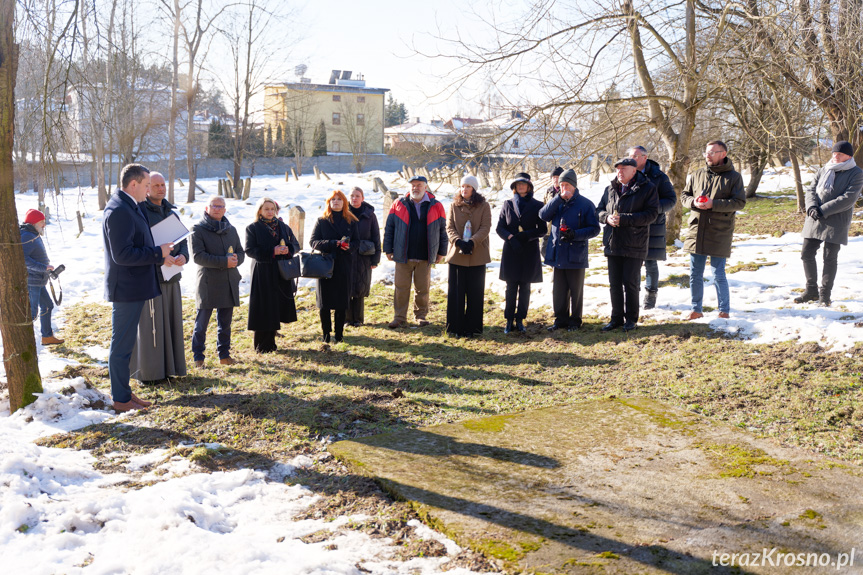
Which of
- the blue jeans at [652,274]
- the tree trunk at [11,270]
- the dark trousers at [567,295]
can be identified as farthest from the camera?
the blue jeans at [652,274]

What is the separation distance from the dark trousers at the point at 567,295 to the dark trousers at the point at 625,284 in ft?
1.31

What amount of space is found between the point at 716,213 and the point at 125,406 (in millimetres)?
6144

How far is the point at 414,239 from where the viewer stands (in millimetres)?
8406

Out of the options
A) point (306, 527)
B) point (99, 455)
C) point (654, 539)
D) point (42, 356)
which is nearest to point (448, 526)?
point (306, 527)

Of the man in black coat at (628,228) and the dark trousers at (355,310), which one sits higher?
the man in black coat at (628,228)

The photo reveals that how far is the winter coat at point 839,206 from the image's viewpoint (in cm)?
709

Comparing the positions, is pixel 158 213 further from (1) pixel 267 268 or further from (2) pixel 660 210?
(2) pixel 660 210

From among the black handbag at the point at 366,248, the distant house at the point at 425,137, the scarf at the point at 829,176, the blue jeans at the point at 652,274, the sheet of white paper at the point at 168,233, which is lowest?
the blue jeans at the point at 652,274

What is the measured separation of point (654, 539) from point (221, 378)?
439 cm

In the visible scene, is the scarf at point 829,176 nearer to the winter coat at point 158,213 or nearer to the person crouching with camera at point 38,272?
the winter coat at point 158,213

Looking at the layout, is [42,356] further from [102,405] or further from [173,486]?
[173,486]

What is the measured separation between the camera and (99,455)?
448cm

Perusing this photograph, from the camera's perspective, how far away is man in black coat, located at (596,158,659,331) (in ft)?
24.3

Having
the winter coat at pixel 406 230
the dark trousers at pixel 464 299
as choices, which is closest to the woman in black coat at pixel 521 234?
the dark trousers at pixel 464 299
